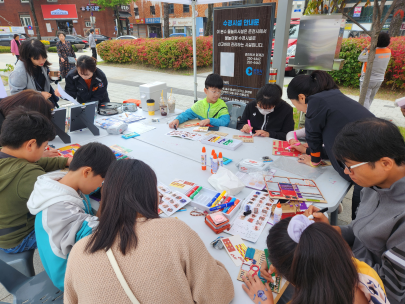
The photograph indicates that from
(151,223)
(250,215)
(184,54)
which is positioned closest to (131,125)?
(250,215)

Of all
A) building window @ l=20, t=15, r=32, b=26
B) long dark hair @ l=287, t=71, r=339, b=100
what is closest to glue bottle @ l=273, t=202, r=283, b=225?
long dark hair @ l=287, t=71, r=339, b=100

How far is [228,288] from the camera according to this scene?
1.06 m

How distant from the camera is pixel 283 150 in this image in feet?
8.38

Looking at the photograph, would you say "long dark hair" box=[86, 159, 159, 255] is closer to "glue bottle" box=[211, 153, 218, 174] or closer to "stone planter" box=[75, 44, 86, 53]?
"glue bottle" box=[211, 153, 218, 174]

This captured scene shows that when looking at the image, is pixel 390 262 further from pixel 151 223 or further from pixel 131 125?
pixel 131 125

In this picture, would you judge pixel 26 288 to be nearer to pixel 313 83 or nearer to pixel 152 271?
pixel 152 271

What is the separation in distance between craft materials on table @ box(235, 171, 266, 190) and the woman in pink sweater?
1018 mm

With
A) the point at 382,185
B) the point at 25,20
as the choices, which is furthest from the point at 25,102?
the point at 25,20

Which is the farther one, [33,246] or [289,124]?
[289,124]

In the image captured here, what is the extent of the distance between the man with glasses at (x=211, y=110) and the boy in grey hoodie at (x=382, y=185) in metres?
2.01

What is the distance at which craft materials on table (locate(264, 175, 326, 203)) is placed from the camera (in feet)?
5.86

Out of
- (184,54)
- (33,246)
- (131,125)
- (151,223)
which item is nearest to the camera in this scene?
(151,223)

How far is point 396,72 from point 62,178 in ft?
29.8

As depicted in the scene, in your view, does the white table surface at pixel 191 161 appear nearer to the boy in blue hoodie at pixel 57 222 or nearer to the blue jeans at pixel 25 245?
the boy in blue hoodie at pixel 57 222
